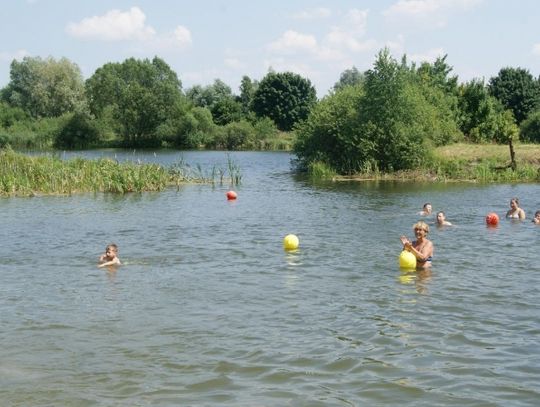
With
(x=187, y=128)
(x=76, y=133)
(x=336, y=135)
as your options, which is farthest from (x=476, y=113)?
(x=76, y=133)

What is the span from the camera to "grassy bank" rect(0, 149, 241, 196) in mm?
36031

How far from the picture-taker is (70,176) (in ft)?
122

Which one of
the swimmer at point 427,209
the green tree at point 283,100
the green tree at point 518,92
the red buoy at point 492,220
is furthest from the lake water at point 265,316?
the green tree at point 283,100

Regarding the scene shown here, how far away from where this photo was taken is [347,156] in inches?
2062

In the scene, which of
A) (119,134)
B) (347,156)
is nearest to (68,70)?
(119,134)

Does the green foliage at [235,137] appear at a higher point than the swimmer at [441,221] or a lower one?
higher

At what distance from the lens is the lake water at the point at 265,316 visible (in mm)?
9703

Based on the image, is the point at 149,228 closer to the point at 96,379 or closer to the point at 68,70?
the point at 96,379

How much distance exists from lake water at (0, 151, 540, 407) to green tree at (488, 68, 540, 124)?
58543mm

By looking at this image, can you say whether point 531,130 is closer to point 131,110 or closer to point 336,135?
point 336,135

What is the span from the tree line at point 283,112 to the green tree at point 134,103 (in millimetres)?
170

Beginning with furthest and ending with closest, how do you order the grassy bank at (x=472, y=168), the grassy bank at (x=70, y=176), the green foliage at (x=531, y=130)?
the green foliage at (x=531, y=130), the grassy bank at (x=472, y=168), the grassy bank at (x=70, y=176)

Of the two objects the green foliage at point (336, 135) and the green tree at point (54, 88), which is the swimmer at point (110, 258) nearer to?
the green foliage at point (336, 135)

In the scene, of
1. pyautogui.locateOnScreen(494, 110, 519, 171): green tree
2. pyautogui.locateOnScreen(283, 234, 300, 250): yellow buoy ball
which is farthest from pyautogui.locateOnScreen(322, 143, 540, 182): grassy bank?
pyautogui.locateOnScreen(283, 234, 300, 250): yellow buoy ball
